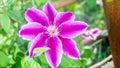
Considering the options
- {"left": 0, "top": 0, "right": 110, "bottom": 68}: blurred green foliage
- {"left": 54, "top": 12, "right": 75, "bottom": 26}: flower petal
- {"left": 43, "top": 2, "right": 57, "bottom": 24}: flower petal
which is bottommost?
{"left": 0, "top": 0, "right": 110, "bottom": 68}: blurred green foliage

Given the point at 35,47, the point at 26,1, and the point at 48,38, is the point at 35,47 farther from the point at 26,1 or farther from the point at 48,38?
the point at 26,1

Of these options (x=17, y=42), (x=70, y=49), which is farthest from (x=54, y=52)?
(x=17, y=42)

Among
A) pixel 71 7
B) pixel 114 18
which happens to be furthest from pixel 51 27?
pixel 71 7

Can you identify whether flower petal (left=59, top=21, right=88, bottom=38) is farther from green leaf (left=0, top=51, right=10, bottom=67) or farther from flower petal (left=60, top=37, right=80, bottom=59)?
green leaf (left=0, top=51, right=10, bottom=67)

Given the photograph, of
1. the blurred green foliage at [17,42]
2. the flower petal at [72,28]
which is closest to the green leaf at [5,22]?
the blurred green foliage at [17,42]

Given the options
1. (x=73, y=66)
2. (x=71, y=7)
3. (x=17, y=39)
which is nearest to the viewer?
(x=73, y=66)

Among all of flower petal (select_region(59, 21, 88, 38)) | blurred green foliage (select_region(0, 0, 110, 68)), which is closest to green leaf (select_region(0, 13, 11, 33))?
blurred green foliage (select_region(0, 0, 110, 68))
